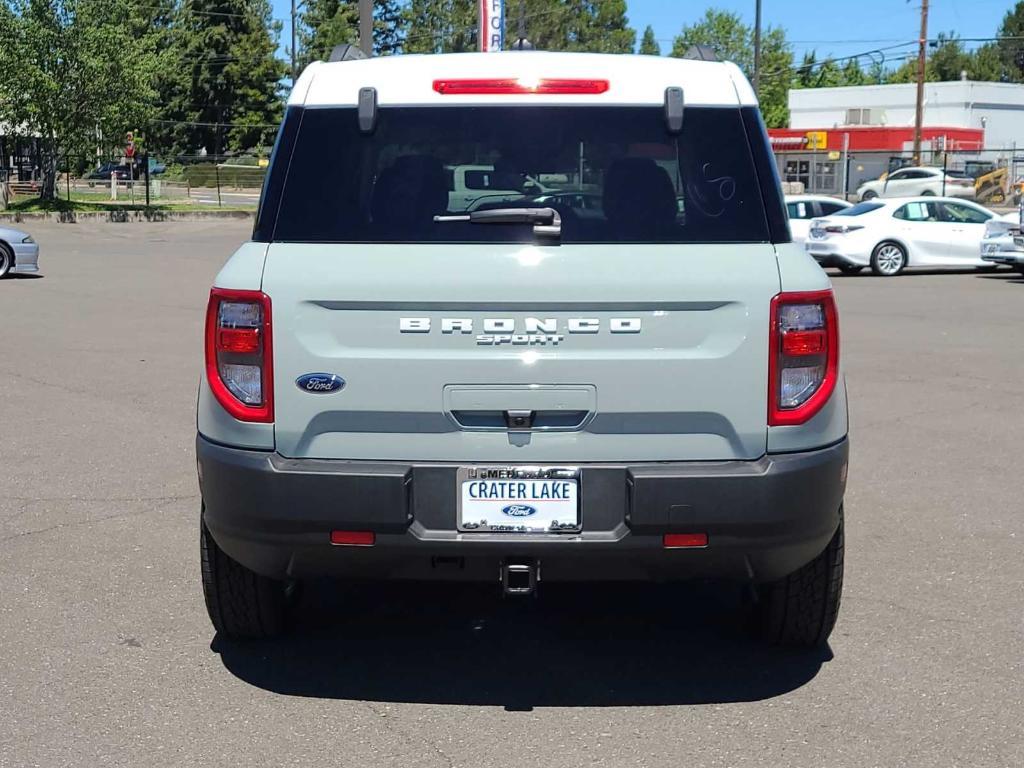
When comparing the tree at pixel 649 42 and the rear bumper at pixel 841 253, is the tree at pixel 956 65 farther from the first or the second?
the rear bumper at pixel 841 253

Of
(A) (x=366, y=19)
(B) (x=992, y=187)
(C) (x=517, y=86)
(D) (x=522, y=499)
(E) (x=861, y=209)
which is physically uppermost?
(A) (x=366, y=19)

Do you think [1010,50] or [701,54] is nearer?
[701,54]

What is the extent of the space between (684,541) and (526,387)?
25.8 inches

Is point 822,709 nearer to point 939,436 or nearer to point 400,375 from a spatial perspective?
point 400,375

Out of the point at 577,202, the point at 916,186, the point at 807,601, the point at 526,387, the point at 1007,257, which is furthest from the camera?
the point at 916,186

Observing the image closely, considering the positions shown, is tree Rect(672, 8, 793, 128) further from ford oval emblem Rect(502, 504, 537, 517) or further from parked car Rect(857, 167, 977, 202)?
ford oval emblem Rect(502, 504, 537, 517)

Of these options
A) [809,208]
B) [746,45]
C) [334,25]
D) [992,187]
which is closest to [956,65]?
[746,45]

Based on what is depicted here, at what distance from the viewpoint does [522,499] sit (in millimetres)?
4090

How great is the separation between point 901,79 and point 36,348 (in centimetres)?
15041

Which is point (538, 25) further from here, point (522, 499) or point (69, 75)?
point (522, 499)

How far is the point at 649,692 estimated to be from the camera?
4.57 metres

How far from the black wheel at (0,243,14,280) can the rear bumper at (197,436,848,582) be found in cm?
1930

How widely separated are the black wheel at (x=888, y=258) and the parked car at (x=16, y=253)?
14.2 metres

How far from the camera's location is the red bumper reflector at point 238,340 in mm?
4156
